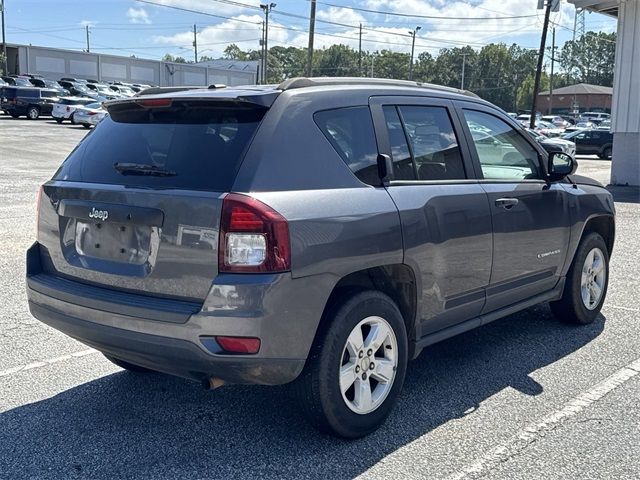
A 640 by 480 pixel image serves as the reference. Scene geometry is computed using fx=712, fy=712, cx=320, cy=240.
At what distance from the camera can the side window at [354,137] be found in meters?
3.75

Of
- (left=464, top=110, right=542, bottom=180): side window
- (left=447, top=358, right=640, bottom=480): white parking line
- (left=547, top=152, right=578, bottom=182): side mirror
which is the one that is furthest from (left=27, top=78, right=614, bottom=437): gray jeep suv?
(left=547, top=152, right=578, bottom=182): side mirror

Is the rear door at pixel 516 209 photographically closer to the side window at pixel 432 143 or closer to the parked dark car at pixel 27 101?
the side window at pixel 432 143

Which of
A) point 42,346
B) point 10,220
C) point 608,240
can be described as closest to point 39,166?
point 10,220

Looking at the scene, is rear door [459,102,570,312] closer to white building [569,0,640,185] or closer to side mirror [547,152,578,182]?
side mirror [547,152,578,182]

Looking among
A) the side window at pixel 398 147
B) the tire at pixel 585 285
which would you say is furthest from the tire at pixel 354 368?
the tire at pixel 585 285

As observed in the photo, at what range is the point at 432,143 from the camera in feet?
14.4

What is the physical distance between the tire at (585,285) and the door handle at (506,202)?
3.99ft

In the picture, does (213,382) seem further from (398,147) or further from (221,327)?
(398,147)

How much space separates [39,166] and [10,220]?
8.58m

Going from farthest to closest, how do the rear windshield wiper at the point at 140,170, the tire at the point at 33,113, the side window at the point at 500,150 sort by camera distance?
the tire at the point at 33,113, the side window at the point at 500,150, the rear windshield wiper at the point at 140,170

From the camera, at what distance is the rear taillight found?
3.22 meters

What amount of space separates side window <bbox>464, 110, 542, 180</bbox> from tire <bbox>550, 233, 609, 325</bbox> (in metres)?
0.93

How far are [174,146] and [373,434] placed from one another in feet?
6.10

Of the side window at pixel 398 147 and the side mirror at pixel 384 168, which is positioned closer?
the side mirror at pixel 384 168
